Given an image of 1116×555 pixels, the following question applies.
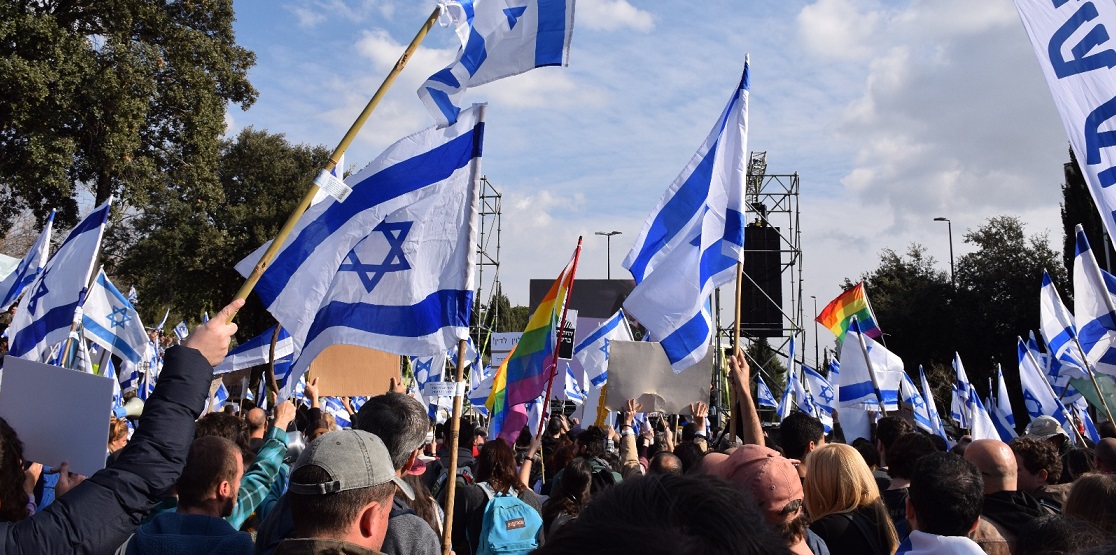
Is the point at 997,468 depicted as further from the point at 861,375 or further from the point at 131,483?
the point at 861,375

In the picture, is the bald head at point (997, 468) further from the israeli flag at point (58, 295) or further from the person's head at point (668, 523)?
the israeli flag at point (58, 295)

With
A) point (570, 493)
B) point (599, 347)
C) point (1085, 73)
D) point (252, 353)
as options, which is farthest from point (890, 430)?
point (599, 347)

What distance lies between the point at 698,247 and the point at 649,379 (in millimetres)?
2229

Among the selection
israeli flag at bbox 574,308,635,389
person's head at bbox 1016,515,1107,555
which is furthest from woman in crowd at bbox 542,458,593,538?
Result: israeli flag at bbox 574,308,635,389

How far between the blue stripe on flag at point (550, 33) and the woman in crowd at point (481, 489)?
8.60 feet

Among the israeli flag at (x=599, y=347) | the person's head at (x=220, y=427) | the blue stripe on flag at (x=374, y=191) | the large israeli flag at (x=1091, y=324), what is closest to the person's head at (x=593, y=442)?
the blue stripe on flag at (x=374, y=191)

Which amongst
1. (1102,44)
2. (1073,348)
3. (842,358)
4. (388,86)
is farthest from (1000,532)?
(842,358)

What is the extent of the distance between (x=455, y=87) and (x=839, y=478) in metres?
3.52

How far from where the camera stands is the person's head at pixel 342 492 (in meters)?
2.67

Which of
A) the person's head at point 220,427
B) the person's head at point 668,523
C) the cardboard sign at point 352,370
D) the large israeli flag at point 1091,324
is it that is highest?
the large israeli flag at point 1091,324

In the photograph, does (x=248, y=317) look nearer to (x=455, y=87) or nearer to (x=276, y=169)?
(x=276, y=169)

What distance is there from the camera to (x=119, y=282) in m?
37.6

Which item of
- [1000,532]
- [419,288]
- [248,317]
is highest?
[248,317]

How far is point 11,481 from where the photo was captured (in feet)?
9.04
